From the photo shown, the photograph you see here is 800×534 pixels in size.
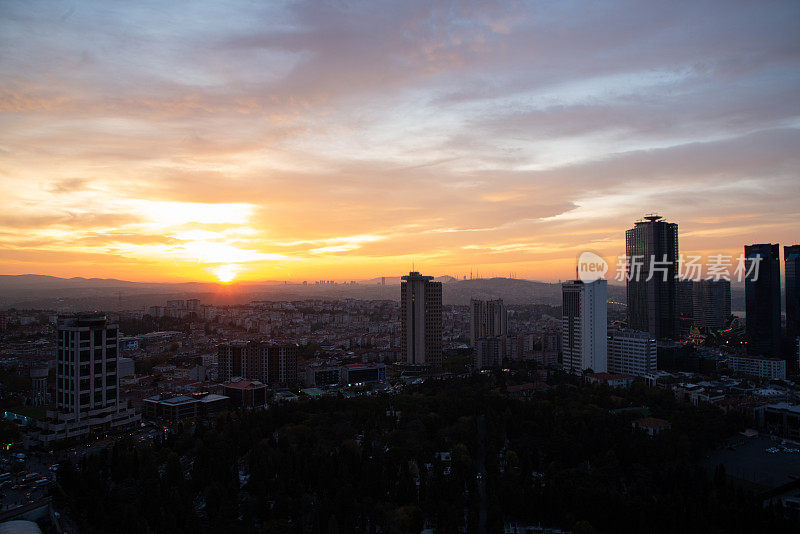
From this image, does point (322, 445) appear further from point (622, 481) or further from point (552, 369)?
point (552, 369)

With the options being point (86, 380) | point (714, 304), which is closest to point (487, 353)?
point (86, 380)

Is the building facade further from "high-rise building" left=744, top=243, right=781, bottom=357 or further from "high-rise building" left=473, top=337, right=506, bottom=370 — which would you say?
"high-rise building" left=473, top=337, right=506, bottom=370

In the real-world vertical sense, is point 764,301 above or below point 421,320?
above

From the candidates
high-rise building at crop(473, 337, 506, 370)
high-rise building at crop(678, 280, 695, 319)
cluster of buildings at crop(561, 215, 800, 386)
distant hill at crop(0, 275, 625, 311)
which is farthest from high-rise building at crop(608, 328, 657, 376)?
distant hill at crop(0, 275, 625, 311)

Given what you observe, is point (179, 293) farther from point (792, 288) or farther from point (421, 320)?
point (792, 288)

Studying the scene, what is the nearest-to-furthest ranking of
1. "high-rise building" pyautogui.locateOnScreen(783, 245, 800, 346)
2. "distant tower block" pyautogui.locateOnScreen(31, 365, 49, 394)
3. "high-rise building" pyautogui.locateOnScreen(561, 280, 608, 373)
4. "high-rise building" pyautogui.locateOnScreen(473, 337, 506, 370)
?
"distant tower block" pyautogui.locateOnScreen(31, 365, 49, 394) → "high-rise building" pyautogui.locateOnScreen(561, 280, 608, 373) → "high-rise building" pyautogui.locateOnScreen(473, 337, 506, 370) → "high-rise building" pyautogui.locateOnScreen(783, 245, 800, 346)

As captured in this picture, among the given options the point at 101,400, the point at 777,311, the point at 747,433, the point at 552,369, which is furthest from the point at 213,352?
the point at 777,311

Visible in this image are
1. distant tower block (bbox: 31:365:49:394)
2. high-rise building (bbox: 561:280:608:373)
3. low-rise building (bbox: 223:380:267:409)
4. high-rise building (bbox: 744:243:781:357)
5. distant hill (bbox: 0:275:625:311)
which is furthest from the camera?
distant hill (bbox: 0:275:625:311)
